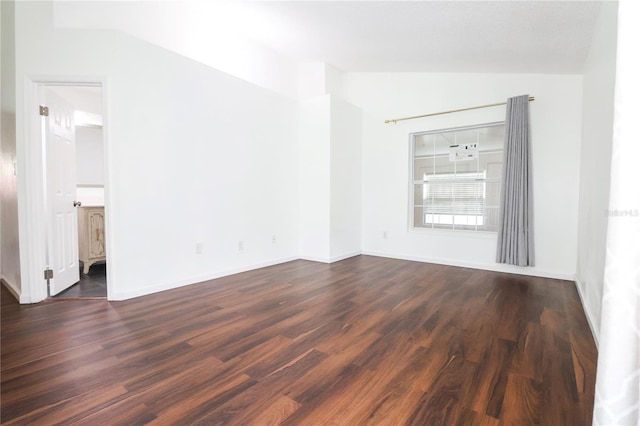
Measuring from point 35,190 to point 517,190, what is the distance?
510 cm

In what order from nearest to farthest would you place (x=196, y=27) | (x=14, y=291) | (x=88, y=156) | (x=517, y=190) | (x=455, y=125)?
1. (x=14, y=291)
2. (x=196, y=27)
3. (x=517, y=190)
4. (x=455, y=125)
5. (x=88, y=156)

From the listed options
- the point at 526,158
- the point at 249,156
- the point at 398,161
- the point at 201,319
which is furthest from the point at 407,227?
the point at 201,319

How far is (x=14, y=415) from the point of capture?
1.33 m

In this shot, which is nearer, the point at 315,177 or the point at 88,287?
the point at 88,287

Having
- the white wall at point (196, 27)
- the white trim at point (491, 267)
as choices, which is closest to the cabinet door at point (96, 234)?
the white wall at point (196, 27)

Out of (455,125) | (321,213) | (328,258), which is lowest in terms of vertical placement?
(328,258)

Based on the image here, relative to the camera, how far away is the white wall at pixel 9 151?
9.36 ft

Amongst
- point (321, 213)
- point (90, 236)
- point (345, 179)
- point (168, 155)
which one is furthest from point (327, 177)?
point (90, 236)

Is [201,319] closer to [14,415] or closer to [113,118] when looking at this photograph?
[14,415]

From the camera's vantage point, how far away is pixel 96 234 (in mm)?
4168

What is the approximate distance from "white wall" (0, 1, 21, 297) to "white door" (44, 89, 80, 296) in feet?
1.03

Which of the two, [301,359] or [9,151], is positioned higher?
[9,151]

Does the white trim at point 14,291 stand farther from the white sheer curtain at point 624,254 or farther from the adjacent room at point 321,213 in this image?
the white sheer curtain at point 624,254

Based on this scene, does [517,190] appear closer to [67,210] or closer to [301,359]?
[301,359]
